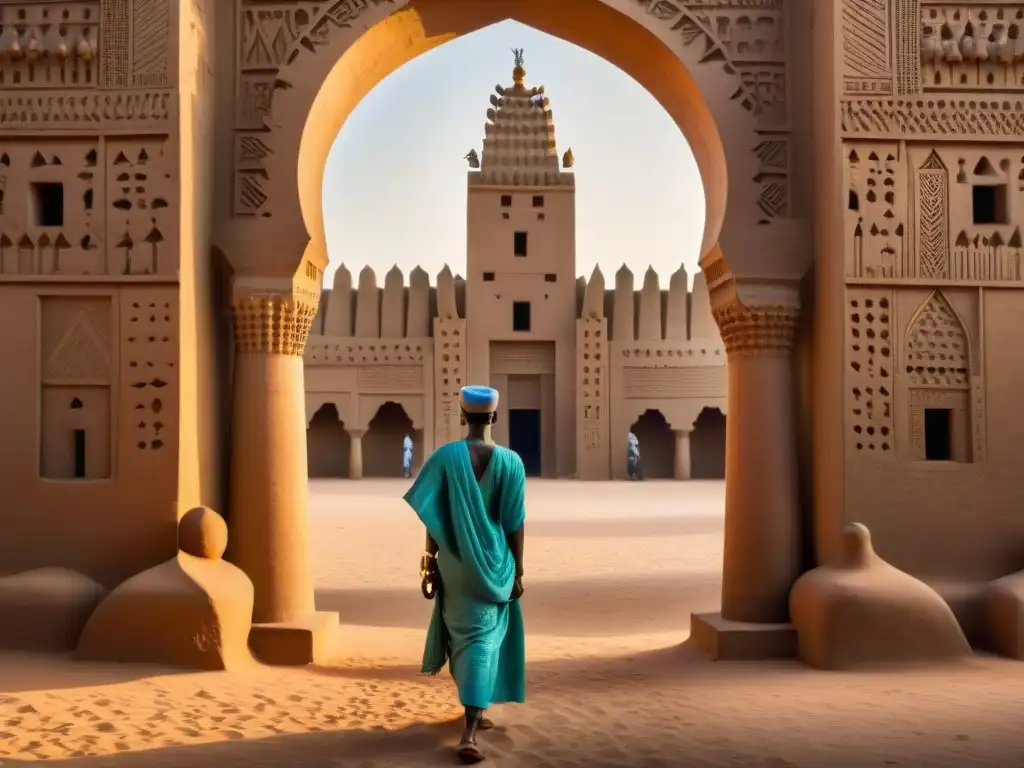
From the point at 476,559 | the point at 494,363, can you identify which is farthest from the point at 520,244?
the point at 476,559

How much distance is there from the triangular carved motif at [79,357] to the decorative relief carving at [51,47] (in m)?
1.60

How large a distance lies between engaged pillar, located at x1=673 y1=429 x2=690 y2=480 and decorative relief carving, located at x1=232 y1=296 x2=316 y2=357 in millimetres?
19957

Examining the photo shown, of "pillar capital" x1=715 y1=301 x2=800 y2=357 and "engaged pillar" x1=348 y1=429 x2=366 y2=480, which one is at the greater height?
"pillar capital" x1=715 y1=301 x2=800 y2=357

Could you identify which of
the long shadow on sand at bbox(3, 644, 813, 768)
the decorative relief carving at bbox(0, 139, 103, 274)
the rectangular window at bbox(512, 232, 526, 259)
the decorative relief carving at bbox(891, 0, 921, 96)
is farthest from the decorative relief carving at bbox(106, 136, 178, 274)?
the rectangular window at bbox(512, 232, 526, 259)

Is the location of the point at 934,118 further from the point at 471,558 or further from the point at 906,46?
the point at 471,558

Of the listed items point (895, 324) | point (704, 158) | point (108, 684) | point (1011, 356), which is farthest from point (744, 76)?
point (108, 684)

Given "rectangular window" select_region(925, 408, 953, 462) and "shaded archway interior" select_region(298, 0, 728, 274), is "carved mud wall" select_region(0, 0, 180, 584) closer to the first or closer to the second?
"shaded archway interior" select_region(298, 0, 728, 274)

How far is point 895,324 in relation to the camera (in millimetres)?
6477

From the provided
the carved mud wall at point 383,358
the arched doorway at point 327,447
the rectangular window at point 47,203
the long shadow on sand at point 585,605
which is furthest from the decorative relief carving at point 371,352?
the rectangular window at point 47,203

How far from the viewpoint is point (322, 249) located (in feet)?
23.5

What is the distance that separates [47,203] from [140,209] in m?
0.81

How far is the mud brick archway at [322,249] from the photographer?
6.68 meters

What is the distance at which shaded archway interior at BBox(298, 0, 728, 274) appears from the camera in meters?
6.98

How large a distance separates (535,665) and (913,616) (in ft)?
8.16
